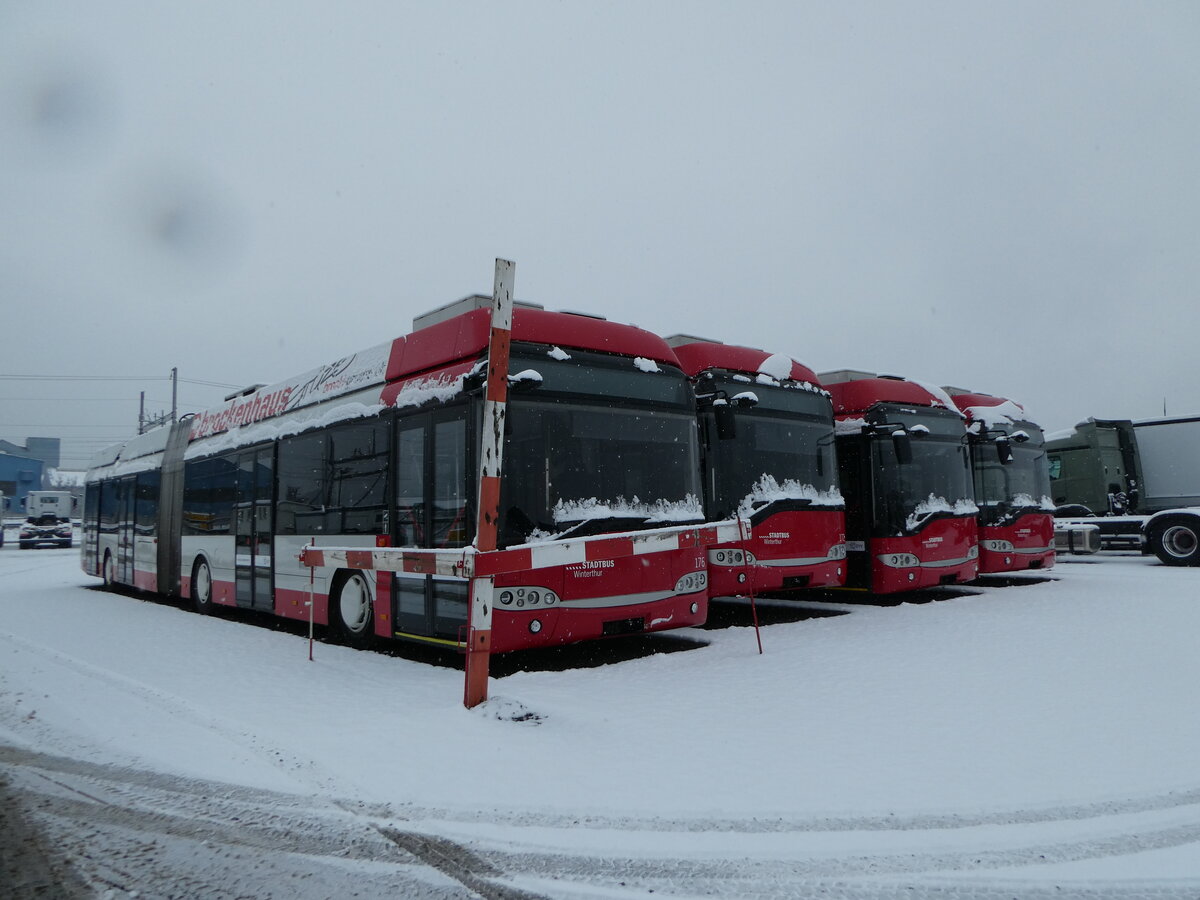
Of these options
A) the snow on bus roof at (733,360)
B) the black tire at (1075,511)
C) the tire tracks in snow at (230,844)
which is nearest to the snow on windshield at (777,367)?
the snow on bus roof at (733,360)

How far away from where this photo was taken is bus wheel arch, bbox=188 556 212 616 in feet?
43.0

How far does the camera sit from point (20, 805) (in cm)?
411

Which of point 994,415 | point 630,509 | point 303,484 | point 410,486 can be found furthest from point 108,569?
point 994,415

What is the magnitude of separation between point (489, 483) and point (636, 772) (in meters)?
2.15

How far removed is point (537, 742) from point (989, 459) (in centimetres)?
1169

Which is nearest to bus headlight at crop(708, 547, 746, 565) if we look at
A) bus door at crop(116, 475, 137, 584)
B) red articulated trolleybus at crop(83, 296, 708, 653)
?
red articulated trolleybus at crop(83, 296, 708, 653)

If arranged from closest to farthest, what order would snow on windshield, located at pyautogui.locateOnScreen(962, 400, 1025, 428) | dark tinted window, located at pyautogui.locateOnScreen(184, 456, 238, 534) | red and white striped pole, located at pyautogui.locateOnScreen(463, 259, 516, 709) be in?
red and white striped pole, located at pyautogui.locateOnScreen(463, 259, 516, 709) < dark tinted window, located at pyautogui.locateOnScreen(184, 456, 238, 534) < snow on windshield, located at pyautogui.locateOnScreen(962, 400, 1025, 428)

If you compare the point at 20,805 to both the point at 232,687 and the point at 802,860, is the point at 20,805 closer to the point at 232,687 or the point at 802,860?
the point at 232,687

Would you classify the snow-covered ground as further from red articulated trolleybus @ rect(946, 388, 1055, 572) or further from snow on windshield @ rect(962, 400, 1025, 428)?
snow on windshield @ rect(962, 400, 1025, 428)

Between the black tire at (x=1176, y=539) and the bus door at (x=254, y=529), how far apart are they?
704 inches

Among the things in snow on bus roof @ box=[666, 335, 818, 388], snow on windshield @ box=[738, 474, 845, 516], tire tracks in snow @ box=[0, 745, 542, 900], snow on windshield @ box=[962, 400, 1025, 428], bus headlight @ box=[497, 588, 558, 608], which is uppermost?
snow on bus roof @ box=[666, 335, 818, 388]

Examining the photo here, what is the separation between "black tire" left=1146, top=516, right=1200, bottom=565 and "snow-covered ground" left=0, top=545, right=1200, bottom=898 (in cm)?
1154

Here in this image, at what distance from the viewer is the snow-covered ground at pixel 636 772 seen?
330 centimetres

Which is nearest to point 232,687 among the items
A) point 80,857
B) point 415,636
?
point 415,636
